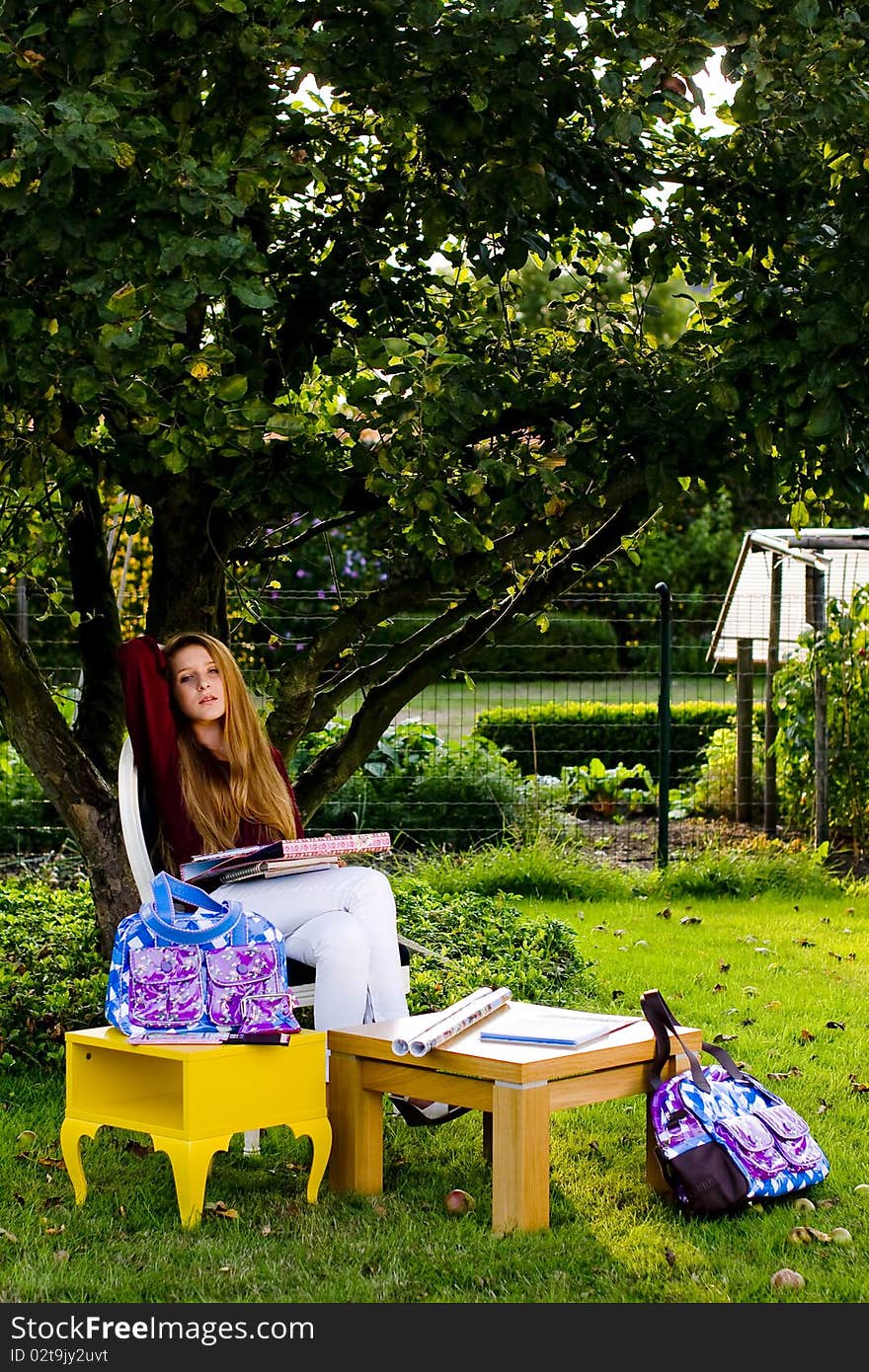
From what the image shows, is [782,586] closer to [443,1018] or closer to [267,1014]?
[443,1018]

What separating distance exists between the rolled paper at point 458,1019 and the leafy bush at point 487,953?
4.39ft

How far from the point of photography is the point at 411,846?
30.0ft

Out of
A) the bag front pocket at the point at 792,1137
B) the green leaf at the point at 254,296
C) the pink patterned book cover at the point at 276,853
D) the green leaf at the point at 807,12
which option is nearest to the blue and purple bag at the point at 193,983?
the pink patterned book cover at the point at 276,853

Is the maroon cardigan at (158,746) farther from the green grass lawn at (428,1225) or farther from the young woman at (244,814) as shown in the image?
the green grass lawn at (428,1225)

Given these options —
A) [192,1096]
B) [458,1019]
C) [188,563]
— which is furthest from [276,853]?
[188,563]

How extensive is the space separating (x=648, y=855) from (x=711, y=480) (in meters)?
5.30

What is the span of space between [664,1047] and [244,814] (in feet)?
4.13

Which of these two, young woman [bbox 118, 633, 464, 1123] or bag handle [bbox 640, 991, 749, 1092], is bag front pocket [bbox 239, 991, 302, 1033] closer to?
young woman [bbox 118, 633, 464, 1123]

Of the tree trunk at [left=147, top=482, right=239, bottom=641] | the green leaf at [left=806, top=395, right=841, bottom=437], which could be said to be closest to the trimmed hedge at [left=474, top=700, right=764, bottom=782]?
the tree trunk at [left=147, top=482, right=239, bottom=641]

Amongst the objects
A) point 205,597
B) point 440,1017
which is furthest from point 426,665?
point 440,1017

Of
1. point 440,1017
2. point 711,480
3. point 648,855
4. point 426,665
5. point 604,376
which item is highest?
point 604,376

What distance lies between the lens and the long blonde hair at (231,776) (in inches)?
Result: 163
